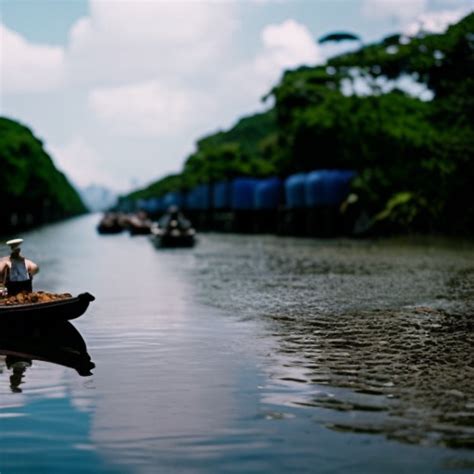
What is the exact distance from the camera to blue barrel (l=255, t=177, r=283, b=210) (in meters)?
80.6

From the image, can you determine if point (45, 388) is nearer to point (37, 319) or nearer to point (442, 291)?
point (37, 319)

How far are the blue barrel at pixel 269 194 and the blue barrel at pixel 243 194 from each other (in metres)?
2.20

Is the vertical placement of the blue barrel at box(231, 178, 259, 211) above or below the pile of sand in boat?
above

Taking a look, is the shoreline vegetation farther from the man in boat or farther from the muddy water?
the man in boat

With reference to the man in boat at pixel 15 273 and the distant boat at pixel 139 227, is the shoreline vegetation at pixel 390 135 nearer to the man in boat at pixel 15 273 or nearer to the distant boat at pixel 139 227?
the distant boat at pixel 139 227

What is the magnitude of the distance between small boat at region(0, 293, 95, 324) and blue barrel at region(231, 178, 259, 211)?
228 feet

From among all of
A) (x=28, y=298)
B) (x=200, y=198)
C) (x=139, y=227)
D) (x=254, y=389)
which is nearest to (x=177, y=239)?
(x=139, y=227)

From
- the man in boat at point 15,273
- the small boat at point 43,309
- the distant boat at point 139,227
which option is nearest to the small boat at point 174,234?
the distant boat at point 139,227

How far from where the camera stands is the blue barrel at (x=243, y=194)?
84875 millimetres

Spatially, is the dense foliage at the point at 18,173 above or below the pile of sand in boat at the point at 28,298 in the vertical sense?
above

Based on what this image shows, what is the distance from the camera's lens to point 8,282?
52.3 ft

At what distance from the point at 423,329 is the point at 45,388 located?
775cm

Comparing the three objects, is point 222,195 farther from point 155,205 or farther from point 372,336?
point 372,336

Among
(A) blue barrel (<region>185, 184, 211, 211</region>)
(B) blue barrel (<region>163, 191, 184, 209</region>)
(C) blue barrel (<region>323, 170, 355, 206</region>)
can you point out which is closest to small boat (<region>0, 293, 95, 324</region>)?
(C) blue barrel (<region>323, 170, 355, 206</region>)
